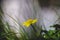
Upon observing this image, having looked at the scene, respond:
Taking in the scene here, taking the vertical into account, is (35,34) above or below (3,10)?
below

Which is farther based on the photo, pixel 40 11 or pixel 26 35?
pixel 40 11

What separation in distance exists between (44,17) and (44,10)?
0.14ft

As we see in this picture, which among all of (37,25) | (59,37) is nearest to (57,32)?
(59,37)

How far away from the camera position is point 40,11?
3.60 feet

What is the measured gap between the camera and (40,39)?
3.13 feet

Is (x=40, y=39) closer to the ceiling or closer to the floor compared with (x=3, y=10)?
closer to the floor

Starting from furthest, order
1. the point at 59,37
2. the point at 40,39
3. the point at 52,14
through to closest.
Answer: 1. the point at 52,14
2. the point at 40,39
3. the point at 59,37

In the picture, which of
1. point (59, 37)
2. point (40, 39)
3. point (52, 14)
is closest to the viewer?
point (59, 37)

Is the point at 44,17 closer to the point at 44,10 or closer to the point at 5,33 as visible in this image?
the point at 44,10

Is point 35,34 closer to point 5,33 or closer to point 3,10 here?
point 5,33

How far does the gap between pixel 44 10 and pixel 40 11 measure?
3cm

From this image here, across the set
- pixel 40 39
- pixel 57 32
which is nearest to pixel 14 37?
pixel 40 39

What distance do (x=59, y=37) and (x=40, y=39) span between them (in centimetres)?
14

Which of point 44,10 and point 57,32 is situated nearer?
point 57,32
